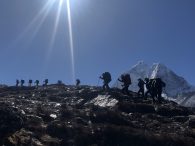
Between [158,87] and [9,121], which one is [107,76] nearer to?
[158,87]

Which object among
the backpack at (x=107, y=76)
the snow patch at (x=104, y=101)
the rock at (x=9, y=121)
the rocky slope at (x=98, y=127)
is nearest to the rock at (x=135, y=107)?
the rocky slope at (x=98, y=127)

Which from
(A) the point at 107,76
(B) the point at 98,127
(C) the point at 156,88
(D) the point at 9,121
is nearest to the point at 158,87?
(C) the point at 156,88

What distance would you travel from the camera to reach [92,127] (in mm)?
32594

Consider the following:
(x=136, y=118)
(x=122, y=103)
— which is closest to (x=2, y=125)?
(x=136, y=118)

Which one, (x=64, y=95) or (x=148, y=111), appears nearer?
(x=148, y=111)

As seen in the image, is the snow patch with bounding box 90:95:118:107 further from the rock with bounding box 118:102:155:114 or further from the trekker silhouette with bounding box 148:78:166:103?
the trekker silhouette with bounding box 148:78:166:103

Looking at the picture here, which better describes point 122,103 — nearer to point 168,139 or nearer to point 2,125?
point 168,139

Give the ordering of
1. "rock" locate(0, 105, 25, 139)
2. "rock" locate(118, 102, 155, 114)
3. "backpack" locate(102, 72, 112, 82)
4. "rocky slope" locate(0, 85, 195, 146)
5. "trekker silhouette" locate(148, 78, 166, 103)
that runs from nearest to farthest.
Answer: "rocky slope" locate(0, 85, 195, 146)
"rock" locate(0, 105, 25, 139)
"rock" locate(118, 102, 155, 114)
"trekker silhouette" locate(148, 78, 166, 103)
"backpack" locate(102, 72, 112, 82)

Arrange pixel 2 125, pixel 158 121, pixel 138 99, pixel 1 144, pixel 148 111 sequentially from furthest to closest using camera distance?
pixel 138 99, pixel 148 111, pixel 158 121, pixel 2 125, pixel 1 144

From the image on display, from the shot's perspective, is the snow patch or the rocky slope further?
the snow patch

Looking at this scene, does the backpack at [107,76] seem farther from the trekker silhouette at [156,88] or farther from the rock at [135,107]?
the rock at [135,107]

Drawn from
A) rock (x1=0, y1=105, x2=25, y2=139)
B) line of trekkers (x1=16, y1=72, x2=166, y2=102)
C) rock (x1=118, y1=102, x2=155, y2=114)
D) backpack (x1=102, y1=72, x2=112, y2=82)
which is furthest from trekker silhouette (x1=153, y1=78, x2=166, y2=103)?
rock (x1=0, y1=105, x2=25, y2=139)

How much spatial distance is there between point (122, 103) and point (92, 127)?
11746mm

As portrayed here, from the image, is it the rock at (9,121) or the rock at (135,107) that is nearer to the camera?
the rock at (9,121)
